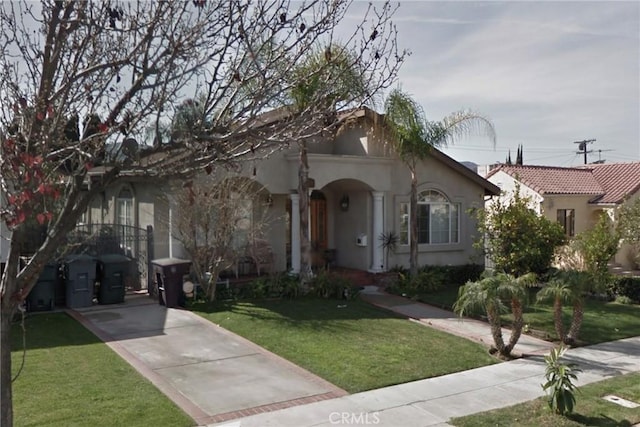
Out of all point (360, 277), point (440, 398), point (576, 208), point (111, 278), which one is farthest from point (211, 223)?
point (576, 208)

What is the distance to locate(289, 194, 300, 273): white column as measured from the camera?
54.6ft

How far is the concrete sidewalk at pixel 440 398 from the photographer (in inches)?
282

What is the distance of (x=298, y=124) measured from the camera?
4.96 metres

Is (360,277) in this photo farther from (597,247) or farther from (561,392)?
(561,392)

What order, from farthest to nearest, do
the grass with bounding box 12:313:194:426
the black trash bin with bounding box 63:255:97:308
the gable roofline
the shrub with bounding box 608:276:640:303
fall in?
the gable roofline < the shrub with bounding box 608:276:640:303 < the black trash bin with bounding box 63:255:97:308 < the grass with bounding box 12:313:194:426

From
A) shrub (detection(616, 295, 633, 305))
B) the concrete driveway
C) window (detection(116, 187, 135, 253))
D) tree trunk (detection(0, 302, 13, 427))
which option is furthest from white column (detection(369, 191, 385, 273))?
tree trunk (detection(0, 302, 13, 427))

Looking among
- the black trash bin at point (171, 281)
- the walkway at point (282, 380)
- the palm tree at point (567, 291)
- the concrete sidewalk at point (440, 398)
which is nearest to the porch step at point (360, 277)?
the walkway at point (282, 380)

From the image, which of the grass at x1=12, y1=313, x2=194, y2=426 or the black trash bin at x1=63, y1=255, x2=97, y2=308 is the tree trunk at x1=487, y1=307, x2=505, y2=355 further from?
the black trash bin at x1=63, y1=255, x2=97, y2=308

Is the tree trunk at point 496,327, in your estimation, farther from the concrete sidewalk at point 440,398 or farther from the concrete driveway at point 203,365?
the concrete driveway at point 203,365

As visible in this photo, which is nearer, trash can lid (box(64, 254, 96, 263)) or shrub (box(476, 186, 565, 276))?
trash can lid (box(64, 254, 96, 263))

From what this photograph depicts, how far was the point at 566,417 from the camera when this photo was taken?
7324mm

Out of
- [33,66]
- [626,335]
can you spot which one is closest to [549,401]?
[626,335]

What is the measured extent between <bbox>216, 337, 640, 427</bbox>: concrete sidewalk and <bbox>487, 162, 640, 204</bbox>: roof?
16439mm

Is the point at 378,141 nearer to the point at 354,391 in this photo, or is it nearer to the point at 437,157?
the point at 437,157
